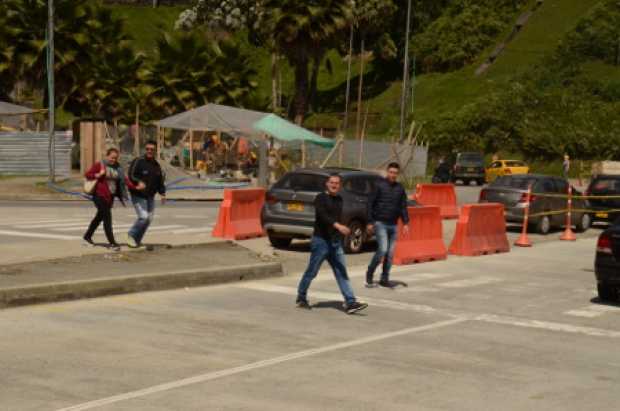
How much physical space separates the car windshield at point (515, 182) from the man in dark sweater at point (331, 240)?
14.8m

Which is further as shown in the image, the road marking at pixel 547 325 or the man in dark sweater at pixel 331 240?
the man in dark sweater at pixel 331 240

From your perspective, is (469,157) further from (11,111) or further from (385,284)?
(385,284)

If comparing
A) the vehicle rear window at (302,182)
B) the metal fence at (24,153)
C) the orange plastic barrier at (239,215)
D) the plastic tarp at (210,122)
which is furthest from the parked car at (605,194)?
the metal fence at (24,153)

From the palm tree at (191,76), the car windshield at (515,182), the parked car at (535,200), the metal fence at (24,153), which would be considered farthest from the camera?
the palm tree at (191,76)

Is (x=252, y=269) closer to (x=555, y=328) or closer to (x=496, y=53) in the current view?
(x=555, y=328)

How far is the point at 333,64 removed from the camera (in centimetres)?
10469

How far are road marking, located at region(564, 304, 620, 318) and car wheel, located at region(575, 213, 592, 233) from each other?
46.5 ft

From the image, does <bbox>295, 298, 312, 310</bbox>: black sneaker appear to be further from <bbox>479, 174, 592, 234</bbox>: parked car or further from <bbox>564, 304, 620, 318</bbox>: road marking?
<bbox>479, 174, 592, 234</bbox>: parked car

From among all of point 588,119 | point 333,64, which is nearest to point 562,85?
point 588,119

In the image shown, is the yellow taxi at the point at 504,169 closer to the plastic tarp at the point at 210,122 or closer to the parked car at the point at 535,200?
the plastic tarp at the point at 210,122

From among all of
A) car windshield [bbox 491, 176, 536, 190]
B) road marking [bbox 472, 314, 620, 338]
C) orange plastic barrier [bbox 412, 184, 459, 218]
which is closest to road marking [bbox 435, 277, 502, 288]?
road marking [bbox 472, 314, 620, 338]

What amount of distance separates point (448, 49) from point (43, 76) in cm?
4042

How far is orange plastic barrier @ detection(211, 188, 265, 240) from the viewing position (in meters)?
22.1

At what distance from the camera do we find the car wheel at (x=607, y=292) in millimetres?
14344
